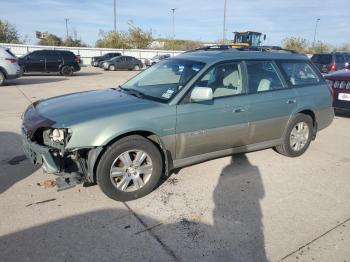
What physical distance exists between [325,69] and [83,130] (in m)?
15.2

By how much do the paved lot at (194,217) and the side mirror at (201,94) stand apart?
114cm

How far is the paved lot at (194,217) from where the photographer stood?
2922 millimetres

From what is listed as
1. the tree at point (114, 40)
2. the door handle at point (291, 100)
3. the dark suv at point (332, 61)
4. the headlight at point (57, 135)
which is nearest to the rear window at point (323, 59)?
the dark suv at point (332, 61)

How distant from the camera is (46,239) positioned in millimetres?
3039

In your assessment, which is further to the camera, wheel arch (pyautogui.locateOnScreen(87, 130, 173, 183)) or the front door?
the front door

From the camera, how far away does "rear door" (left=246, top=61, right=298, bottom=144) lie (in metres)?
4.66

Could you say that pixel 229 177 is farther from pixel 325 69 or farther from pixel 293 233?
pixel 325 69

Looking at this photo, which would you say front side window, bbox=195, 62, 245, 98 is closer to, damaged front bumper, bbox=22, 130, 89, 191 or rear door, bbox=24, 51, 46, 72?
damaged front bumper, bbox=22, 130, 89, 191

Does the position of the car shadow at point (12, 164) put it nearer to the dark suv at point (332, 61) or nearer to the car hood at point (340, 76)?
the car hood at point (340, 76)

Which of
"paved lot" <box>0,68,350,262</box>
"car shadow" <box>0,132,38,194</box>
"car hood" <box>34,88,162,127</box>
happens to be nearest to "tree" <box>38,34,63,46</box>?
"car shadow" <box>0,132,38,194</box>

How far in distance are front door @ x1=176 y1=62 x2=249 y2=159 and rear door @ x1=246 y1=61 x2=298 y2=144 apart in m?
0.16

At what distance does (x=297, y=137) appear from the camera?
5387mm

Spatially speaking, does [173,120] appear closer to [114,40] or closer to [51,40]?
[114,40]

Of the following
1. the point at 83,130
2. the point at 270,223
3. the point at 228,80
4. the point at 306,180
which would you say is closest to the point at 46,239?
the point at 83,130
